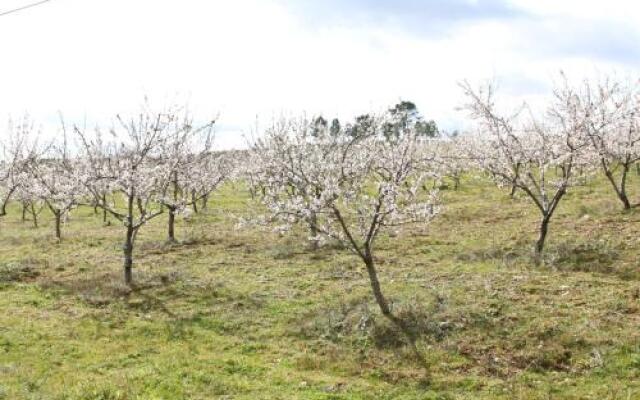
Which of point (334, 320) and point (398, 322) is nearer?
point (398, 322)

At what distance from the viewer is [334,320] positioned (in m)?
13.7

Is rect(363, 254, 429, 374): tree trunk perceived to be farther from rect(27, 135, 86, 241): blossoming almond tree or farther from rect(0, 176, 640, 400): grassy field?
rect(27, 135, 86, 241): blossoming almond tree

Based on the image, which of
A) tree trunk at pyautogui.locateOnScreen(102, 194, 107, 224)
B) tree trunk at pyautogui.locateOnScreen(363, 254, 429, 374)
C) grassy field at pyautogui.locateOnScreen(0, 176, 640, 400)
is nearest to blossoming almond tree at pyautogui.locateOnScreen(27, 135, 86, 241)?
tree trunk at pyautogui.locateOnScreen(102, 194, 107, 224)

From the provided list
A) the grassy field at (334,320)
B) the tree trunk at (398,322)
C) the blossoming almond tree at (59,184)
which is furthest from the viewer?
the blossoming almond tree at (59,184)

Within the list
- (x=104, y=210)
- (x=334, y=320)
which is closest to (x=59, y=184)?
(x=104, y=210)

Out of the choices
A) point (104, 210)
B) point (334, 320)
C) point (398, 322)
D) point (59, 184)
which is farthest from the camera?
point (104, 210)

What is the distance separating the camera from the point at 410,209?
14211mm

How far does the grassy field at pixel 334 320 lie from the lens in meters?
10.5

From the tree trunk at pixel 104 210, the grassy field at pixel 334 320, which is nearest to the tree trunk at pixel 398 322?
the grassy field at pixel 334 320

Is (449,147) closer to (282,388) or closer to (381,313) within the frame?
(381,313)

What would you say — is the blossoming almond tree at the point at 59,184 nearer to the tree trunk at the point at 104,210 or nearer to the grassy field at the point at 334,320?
the tree trunk at the point at 104,210

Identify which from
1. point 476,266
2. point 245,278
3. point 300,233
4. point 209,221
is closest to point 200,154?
point 209,221

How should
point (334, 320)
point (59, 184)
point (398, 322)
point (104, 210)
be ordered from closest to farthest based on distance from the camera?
point (398, 322) < point (334, 320) < point (59, 184) < point (104, 210)

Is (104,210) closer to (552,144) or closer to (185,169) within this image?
(185,169)
